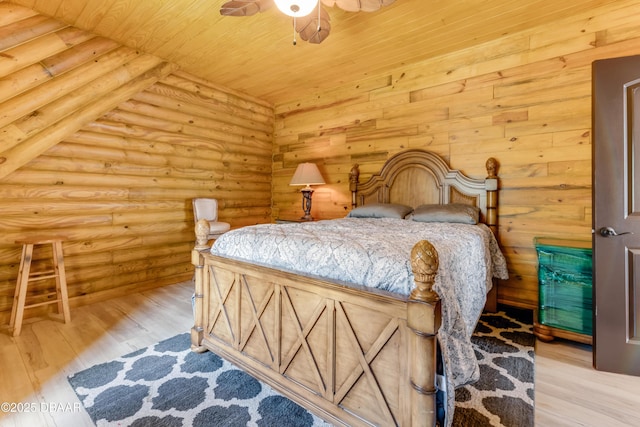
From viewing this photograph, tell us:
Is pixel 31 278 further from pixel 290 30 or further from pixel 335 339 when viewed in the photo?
pixel 290 30

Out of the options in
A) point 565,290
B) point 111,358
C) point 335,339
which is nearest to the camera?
Answer: point 335,339

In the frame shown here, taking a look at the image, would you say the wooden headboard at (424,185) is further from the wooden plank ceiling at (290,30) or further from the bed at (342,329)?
the wooden plank ceiling at (290,30)

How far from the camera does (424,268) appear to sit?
3.55ft

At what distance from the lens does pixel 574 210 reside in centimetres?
267

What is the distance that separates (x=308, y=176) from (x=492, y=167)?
7.40 feet

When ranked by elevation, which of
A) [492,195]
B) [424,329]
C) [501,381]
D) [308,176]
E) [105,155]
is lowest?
[501,381]

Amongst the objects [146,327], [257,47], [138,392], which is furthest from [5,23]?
[138,392]

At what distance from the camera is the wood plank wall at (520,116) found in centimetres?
262

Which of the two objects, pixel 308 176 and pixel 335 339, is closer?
pixel 335 339

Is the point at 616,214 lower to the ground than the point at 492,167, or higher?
lower

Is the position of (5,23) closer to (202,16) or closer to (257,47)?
(202,16)

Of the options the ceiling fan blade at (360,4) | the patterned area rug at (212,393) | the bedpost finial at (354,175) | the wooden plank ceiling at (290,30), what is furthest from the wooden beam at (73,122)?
the bedpost finial at (354,175)

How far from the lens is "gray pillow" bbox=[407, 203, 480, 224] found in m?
2.82

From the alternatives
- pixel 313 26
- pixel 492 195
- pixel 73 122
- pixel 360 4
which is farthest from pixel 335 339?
pixel 73 122
